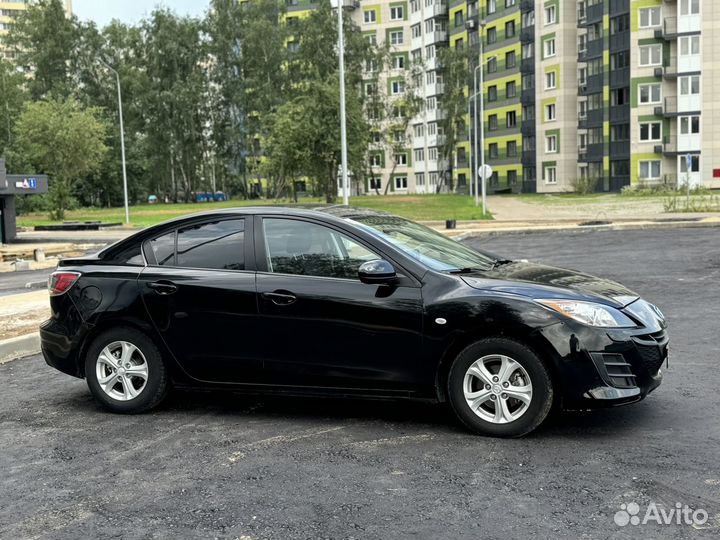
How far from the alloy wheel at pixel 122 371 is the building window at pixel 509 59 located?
7722cm

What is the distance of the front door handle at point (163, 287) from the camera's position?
5.86 metres

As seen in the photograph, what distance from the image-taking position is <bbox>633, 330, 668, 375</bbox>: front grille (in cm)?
505

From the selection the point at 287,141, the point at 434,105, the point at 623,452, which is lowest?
the point at 623,452

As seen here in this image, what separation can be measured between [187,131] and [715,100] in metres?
44.6

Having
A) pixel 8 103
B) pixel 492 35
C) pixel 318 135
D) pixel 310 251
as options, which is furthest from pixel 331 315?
pixel 492 35

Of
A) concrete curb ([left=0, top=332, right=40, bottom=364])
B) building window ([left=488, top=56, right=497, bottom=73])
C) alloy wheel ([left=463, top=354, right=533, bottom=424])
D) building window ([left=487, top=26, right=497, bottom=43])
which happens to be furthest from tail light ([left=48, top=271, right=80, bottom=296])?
building window ([left=487, top=26, right=497, bottom=43])

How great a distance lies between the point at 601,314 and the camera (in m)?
5.04

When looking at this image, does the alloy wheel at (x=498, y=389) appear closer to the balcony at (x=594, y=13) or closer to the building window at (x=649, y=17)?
the building window at (x=649, y=17)

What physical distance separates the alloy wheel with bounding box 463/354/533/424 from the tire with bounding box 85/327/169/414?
235cm

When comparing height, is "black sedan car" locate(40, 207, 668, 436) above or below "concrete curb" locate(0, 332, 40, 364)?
above

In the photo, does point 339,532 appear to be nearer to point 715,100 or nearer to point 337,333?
point 337,333

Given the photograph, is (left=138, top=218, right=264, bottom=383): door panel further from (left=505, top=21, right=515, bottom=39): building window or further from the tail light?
(left=505, top=21, right=515, bottom=39): building window

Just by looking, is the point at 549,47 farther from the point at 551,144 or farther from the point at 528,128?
Result: the point at 551,144

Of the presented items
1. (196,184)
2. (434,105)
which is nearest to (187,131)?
(196,184)
